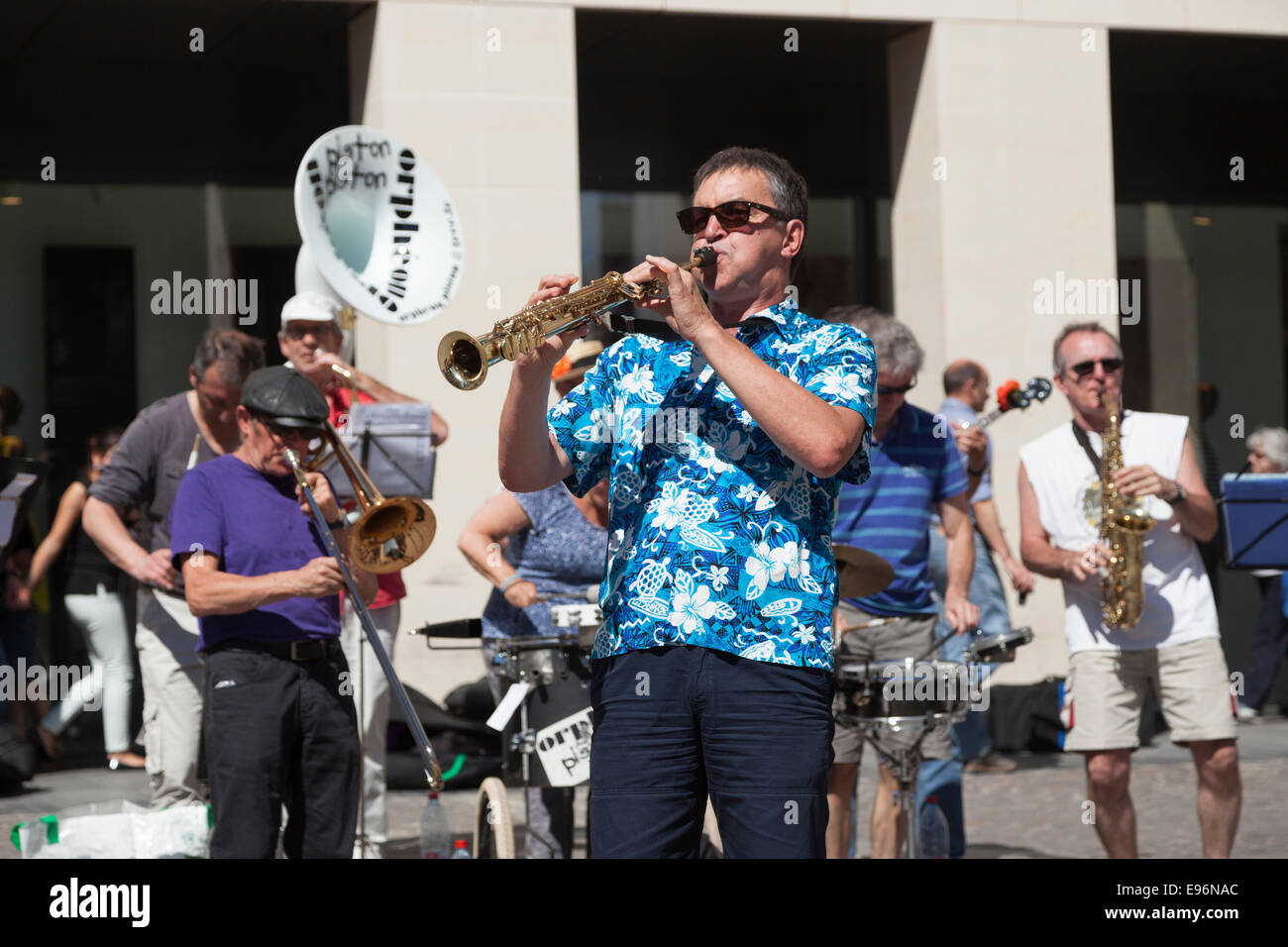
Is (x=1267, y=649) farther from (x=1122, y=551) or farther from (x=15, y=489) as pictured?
(x=15, y=489)

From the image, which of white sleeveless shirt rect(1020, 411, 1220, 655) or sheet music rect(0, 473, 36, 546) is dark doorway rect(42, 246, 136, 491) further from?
white sleeveless shirt rect(1020, 411, 1220, 655)

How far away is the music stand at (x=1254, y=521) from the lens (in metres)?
6.09

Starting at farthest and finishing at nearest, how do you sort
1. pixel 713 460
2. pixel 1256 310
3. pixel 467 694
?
pixel 1256 310 < pixel 467 694 < pixel 713 460

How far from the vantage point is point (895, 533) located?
19.6 ft

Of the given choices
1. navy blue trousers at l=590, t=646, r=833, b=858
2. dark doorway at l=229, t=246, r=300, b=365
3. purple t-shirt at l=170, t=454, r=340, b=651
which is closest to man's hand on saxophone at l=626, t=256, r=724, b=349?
navy blue trousers at l=590, t=646, r=833, b=858

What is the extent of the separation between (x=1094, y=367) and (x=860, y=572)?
1.33 m

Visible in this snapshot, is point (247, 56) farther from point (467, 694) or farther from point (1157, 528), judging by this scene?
point (1157, 528)

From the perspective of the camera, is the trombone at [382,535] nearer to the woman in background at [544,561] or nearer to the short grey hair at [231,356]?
the woman in background at [544,561]

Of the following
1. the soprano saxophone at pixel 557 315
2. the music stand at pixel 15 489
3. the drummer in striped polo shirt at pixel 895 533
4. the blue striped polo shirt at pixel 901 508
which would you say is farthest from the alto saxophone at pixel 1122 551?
the music stand at pixel 15 489

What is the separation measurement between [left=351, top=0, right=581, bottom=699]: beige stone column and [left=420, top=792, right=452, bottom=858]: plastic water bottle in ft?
9.03
